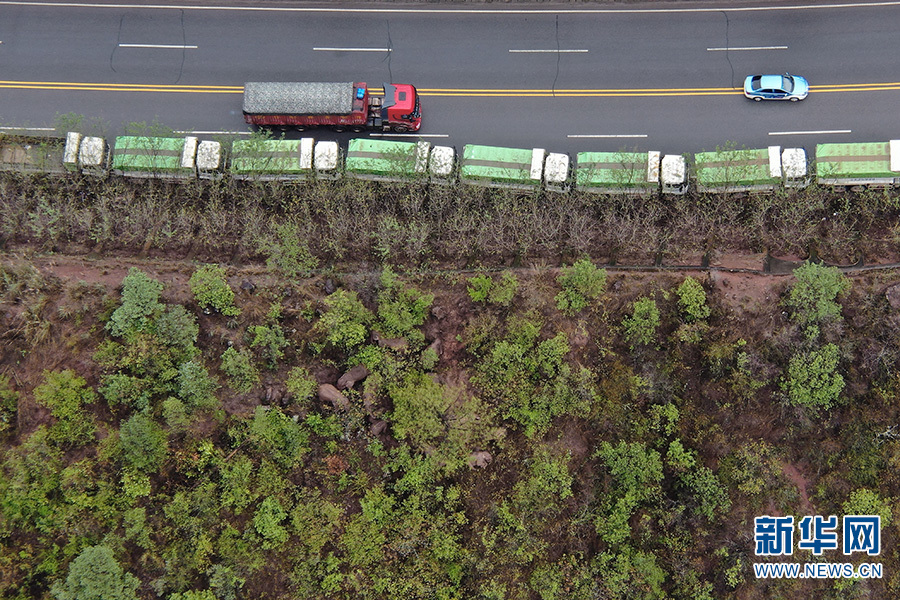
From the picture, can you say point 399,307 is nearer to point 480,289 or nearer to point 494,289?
point 480,289

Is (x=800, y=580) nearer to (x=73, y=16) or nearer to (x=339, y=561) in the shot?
(x=339, y=561)

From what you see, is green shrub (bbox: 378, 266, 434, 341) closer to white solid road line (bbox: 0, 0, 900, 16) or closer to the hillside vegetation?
the hillside vegetation

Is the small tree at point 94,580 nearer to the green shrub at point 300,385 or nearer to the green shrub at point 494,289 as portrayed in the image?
the green shrub at point 300,385

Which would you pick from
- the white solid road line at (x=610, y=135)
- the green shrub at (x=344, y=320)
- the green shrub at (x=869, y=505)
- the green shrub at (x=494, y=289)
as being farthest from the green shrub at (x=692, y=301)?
the green shrub at (x=344, y=320)

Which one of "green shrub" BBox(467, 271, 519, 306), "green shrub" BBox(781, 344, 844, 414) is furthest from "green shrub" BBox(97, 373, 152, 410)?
"green shrub" BBox(781, 344, 844, 414)

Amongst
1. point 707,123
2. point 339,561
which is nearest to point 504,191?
point 707,123

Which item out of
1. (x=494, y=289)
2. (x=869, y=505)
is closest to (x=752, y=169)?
(x=494, y=289)

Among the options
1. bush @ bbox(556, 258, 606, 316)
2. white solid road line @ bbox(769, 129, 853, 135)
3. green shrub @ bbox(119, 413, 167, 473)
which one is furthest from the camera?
white solid road line @ bbox(769, 129, 853, 135)
